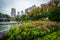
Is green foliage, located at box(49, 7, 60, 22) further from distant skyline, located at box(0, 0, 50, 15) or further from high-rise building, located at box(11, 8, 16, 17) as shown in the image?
high-rise building, located at box(11, 8, 16, 17)

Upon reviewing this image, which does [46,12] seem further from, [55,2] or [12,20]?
[12,20]

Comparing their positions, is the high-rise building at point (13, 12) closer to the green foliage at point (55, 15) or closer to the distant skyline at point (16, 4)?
the distant skyline at point (16, 4)

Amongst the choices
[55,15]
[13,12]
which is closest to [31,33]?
[13,12]

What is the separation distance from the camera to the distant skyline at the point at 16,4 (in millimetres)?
5258

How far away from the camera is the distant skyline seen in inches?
207

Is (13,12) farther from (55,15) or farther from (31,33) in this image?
(31,33)

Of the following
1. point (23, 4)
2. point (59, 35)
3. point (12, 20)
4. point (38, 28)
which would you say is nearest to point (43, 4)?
point (23, 4)

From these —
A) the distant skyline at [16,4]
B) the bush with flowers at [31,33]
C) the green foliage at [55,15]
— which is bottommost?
the bush with flowers at [31,33]

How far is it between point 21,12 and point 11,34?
7.37 ft

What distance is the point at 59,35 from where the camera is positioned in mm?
3131

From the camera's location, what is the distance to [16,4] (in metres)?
5.52

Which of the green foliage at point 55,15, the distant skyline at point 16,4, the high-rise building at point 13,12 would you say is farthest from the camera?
the green foliage at point 55,15

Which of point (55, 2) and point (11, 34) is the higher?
point (55, 2)

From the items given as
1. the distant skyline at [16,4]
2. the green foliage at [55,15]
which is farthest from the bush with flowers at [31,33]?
the green foliage at [55,15]
